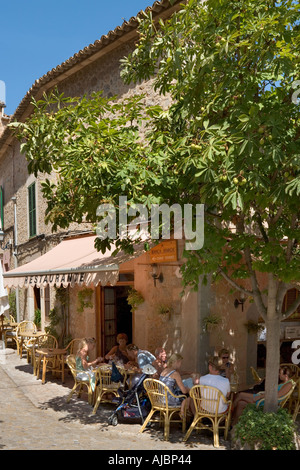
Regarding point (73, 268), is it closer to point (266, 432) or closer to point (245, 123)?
point (266, 432)

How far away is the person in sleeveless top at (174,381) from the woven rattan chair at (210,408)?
324mm

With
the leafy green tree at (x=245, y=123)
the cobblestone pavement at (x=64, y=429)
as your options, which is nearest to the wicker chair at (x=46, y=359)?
the cobblestone pavement at (x=64, y=429)

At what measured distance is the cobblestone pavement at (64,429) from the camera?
6.66m

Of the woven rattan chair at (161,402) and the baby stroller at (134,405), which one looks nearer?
the woven rattan chair at (161,402)

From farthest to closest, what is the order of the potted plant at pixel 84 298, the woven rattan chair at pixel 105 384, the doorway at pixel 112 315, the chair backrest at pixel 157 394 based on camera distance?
the doorway at pixel 112 315 → the potted plant at pixel 84 298 → the woven rattan chair at pixel 105 384 → the chair backrest at pixel 157 394

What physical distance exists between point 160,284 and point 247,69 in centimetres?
517

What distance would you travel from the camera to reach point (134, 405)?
7.89 meters

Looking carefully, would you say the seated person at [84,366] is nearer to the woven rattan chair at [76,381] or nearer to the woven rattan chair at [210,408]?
the woven rattan chair at [76,381]

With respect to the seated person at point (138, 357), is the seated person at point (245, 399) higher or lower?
lower

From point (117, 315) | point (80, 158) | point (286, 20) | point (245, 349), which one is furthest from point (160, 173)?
point (117, 315)

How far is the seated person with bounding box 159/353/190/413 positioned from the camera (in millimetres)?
7336

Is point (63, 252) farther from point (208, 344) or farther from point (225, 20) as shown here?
point (225, 20)

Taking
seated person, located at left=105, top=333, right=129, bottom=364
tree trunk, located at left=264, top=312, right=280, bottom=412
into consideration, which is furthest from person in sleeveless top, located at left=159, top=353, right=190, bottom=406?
seated person, located at left=105, top=333, right=129, bottom=364

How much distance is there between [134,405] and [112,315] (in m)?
5.02
